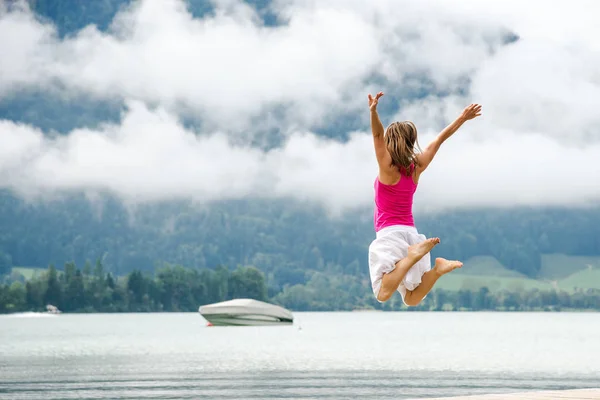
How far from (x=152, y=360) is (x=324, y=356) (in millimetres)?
16824

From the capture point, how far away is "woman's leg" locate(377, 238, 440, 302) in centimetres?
1506

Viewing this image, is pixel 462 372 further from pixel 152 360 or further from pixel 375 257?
pixel 375 257

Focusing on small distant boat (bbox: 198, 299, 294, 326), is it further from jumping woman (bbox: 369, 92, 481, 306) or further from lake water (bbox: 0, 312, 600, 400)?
jumping woman (bbox: 369, 92, 481, 306)

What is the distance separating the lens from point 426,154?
15.1 metres

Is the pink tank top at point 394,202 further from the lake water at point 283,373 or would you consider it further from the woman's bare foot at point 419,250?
the lake water at point 283,373

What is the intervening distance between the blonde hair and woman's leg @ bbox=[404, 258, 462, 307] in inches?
70.5

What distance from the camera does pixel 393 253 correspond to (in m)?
15.5

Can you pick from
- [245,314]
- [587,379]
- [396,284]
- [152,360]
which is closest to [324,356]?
[152,360]

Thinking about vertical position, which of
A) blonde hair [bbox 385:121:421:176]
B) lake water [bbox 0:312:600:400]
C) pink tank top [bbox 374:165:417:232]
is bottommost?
lake water [bbox 0:312:600:400]

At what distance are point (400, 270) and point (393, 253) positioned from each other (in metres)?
0.31

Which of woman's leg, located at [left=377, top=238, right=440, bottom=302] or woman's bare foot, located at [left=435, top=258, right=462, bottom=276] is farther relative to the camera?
woman's bare foot, located at [left=435, top=258, right=462, bottom=276]

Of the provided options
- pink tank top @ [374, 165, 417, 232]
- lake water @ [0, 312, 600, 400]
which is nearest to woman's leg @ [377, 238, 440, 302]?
pink tank top @ [374, 165, 417, 232]

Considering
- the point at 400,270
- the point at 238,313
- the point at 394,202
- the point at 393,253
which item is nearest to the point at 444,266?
the point at 400,270

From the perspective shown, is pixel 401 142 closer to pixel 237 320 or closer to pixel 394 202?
pixel 394 202
